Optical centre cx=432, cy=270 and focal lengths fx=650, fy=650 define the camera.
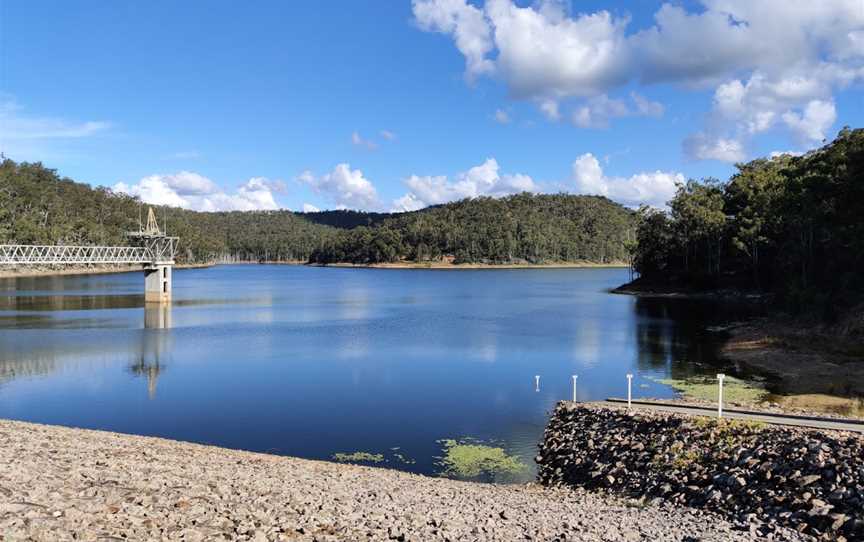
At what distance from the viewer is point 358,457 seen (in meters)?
21.0

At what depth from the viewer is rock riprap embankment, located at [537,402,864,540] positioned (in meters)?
13.8

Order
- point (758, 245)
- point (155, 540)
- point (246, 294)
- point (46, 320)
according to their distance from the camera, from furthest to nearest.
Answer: point (246, 294) → point (758, 245) → point (46, 320) → point (155, 540)

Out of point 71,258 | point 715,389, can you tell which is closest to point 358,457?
point 715,389

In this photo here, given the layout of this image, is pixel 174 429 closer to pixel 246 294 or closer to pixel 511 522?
pixel 511 522

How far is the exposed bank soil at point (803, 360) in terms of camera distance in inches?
1118

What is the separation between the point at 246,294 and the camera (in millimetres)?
99625

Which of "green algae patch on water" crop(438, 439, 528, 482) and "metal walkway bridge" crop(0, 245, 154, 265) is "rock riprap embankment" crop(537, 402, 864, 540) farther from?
"metal walkway bridge" crop(0, 245, 154, 265)

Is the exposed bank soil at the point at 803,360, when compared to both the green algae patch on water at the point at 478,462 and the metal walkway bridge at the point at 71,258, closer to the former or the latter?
the green algae patch on water at the point at 478,462

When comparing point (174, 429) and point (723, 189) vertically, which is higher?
point (723, 189)

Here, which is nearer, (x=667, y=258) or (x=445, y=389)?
(x=445, y=389)

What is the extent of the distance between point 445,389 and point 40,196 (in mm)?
167151

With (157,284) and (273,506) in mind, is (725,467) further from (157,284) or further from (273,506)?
(157,284)

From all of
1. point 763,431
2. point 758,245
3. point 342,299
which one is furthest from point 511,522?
point 758,245

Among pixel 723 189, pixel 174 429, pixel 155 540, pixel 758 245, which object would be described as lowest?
pixel 174 429
